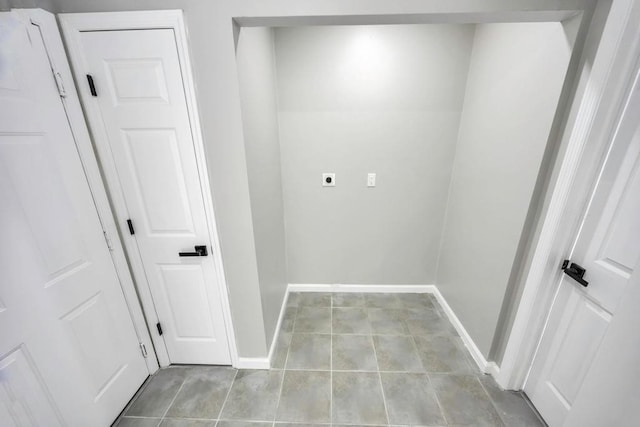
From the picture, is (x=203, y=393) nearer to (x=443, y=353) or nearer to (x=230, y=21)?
(x=443, y=353)

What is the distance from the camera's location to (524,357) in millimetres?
1471

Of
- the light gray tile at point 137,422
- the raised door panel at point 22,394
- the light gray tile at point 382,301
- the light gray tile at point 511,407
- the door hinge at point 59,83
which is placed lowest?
the light gray tile at point 137,422

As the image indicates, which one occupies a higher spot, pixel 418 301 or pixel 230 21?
pixel 230 21

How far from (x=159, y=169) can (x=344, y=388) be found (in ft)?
6.02

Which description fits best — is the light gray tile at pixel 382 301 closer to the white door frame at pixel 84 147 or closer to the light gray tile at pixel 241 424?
the light gray tile at pixel 241 424

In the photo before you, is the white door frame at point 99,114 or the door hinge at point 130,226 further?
the door hinge at point 130,226

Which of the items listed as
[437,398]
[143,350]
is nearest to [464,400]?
[437,398]

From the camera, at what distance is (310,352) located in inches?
73.7

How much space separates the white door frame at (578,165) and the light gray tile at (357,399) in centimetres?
90

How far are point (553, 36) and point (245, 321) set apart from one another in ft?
7.98

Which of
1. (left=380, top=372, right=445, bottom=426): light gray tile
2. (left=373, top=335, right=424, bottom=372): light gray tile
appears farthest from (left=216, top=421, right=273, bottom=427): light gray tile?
(left=373, top=335, right=424, bottom=372): light gray tile

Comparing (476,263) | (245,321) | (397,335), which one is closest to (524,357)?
(476,263)

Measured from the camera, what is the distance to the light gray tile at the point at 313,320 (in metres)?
2.11

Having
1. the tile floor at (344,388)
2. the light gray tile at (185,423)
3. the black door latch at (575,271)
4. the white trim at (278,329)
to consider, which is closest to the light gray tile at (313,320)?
the tile floor at (344,388)
